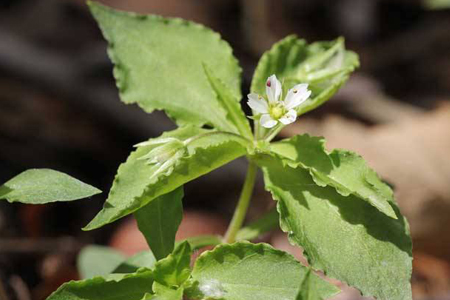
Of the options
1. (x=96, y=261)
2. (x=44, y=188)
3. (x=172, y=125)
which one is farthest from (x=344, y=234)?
(x=172, y=125)

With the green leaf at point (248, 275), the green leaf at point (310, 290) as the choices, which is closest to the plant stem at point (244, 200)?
the green leaf at point (248, 275)

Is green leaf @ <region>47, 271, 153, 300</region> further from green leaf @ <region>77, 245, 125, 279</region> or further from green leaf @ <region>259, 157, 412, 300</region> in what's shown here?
green leaf @ <region>77, 245, 125, 279</region>

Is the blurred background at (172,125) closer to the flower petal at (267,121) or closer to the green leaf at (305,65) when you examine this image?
the green leaf at (305,65)

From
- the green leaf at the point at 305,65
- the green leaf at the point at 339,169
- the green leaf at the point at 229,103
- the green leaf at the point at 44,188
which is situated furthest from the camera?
the green leaf at the point at 305,65

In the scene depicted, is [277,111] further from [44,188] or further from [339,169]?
[44,188]

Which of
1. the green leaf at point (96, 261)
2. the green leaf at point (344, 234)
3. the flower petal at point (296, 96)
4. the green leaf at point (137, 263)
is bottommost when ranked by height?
the green leaf at point (96, 261)

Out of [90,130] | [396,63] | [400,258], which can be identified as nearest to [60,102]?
[90,130]

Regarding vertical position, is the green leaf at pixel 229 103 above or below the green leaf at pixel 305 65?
below
